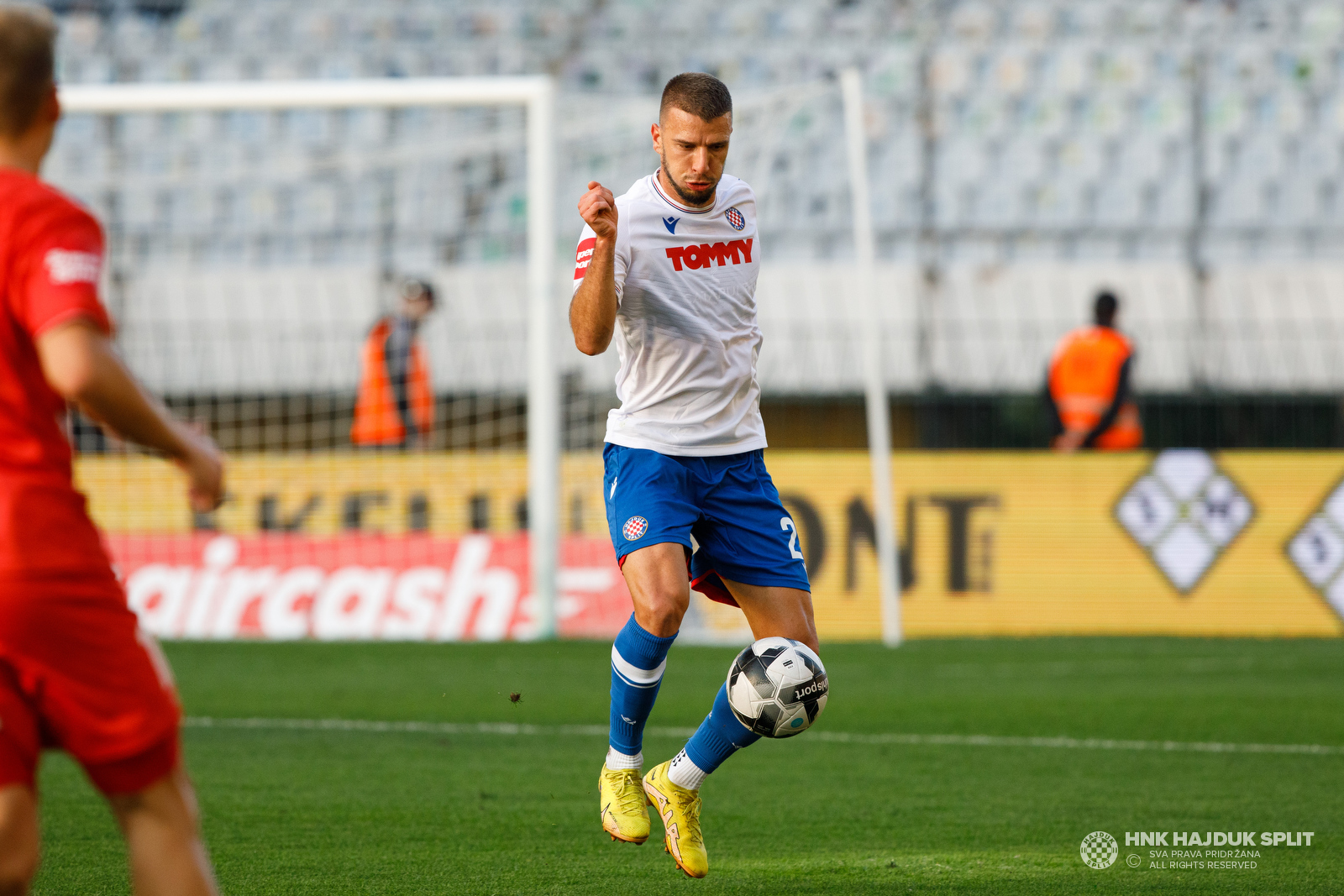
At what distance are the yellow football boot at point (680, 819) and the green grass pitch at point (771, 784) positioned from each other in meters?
0.07

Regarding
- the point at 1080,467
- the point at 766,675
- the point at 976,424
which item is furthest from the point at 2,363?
the point at 976,424

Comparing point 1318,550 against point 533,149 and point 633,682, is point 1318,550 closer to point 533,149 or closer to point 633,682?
point 533,149

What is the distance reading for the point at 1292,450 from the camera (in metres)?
11.7

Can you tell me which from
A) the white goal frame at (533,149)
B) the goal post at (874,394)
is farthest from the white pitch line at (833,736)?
the goal post at (874,394)

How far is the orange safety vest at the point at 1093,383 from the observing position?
12203 millimetres

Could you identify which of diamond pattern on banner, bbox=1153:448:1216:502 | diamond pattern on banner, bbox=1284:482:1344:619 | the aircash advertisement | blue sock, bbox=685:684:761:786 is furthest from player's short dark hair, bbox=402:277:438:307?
blue sock, bbox=685:684:761:786

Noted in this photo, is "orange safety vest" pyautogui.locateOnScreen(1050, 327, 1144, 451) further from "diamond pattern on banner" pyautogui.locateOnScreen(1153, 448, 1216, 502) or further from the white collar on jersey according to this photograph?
the white collar on jersey

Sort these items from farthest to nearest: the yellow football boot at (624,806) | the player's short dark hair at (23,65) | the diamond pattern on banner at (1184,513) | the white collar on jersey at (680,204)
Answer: the diamond pattern on banner at (1184,513) → the white collar on jersey at (680,204) → the yellow football boot at (624,806) → the player's short dark hair at (23,65)

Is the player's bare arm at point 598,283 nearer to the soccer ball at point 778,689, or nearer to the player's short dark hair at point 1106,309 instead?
the soccer ball at point 778,689

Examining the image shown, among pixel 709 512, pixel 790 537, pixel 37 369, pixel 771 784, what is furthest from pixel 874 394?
pixel 37 369

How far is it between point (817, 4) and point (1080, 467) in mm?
8539

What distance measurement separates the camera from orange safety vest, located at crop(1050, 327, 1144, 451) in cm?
1220

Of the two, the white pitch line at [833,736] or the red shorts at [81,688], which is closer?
the red shorts at [81,688]

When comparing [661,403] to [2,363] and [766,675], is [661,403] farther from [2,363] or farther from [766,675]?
[2,363]
